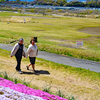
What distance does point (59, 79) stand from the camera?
10.4m

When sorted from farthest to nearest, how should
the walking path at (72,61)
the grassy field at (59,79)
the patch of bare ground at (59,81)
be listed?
the walking path at (72,61)
the patch of bare ground at (59,81)
the grassy field at (59,79)

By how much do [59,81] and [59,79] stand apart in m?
0.38

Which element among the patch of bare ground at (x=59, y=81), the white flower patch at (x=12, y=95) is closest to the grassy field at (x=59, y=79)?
the patch of bare ground at (x=59, y=81)

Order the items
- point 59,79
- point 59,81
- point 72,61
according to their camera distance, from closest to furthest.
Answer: point 59,81, point 59,79, point 72,61

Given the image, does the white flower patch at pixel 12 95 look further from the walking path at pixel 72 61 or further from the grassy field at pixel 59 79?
the walking path at pixel 72 61

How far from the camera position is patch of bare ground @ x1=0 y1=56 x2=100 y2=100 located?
29.0 ft

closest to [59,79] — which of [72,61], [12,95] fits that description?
[12,95]

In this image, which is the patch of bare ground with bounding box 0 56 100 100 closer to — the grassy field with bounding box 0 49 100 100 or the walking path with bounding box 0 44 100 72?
the grassy field with bounding box 0 49 100 100

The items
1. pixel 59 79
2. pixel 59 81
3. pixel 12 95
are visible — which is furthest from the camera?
pixel 59 79

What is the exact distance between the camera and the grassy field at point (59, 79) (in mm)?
8719

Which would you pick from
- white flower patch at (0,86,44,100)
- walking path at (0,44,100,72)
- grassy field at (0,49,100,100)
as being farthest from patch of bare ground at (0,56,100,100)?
white flower patch at (0,86,44,100)

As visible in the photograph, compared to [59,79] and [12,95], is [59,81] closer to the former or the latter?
[59,79]

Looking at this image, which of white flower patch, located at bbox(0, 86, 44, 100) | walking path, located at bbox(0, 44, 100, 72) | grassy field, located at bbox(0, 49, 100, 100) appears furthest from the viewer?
walking path, located at bbox(0, 44, 100, 72)

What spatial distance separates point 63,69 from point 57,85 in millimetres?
3254
